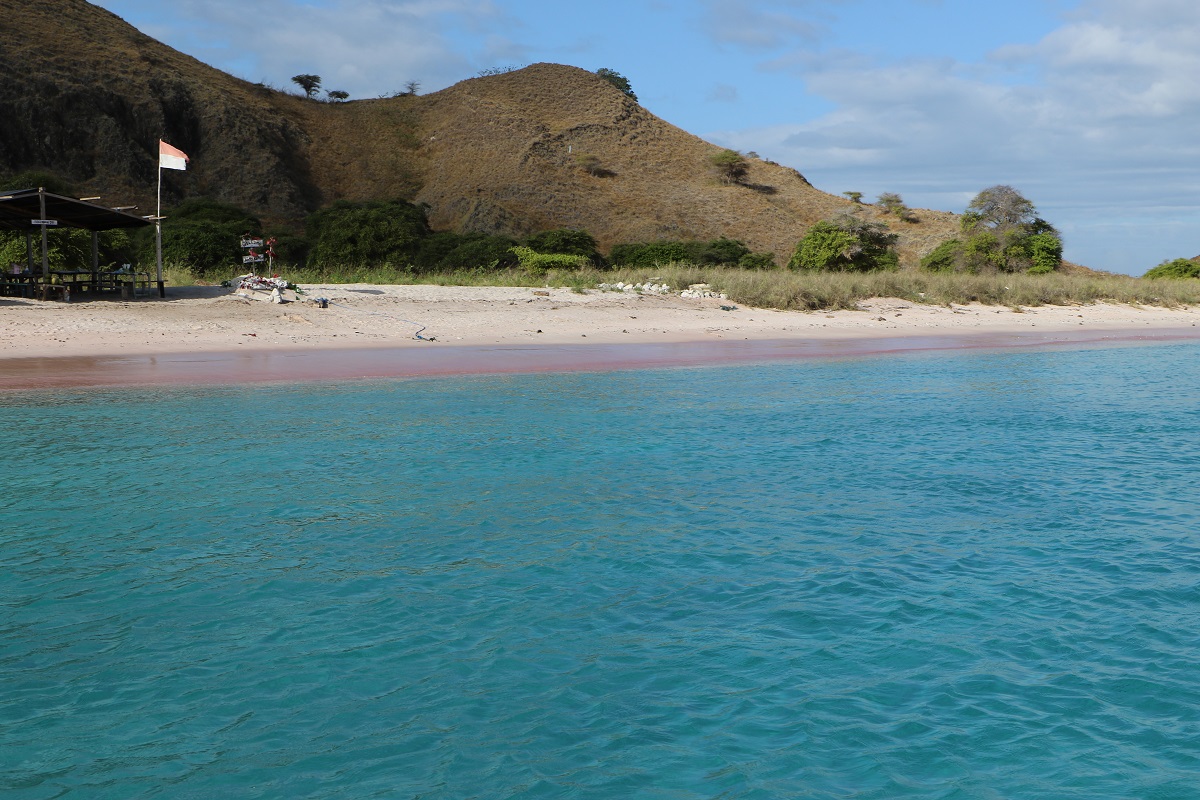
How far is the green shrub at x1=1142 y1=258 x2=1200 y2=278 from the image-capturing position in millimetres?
46031

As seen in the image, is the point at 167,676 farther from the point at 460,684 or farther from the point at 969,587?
the point at 969,587

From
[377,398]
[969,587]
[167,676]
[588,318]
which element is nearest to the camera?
[167,676]

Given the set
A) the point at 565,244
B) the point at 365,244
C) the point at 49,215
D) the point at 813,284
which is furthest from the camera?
the point at 565,244

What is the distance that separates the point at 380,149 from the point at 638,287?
161ft

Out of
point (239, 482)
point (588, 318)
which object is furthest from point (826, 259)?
point (239, 482)

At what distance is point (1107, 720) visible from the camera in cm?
443

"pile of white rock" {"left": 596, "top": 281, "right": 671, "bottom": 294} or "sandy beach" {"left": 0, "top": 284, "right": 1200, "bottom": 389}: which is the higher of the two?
"pile of white rock" {"left": 596, "top": 281, "right": 671, "bottom": 294}

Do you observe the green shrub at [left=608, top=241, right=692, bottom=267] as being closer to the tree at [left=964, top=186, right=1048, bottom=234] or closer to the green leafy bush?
the green leafy bush

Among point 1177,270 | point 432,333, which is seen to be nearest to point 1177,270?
point 1177,270

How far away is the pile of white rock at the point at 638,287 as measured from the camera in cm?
2622

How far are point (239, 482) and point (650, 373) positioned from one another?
874 cm

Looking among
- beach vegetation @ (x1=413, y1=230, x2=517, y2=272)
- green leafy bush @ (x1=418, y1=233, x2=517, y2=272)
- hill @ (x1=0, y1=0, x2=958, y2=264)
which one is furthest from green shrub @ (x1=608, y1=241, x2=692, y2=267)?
hill @ (x1=0, y1=0, x2=958, y2=264)

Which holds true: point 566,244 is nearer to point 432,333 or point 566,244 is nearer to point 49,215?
point 432,333

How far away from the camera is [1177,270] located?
154 feet
